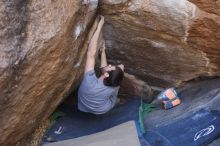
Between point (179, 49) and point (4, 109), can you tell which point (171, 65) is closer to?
point (179, 49)

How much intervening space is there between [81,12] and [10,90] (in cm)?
85

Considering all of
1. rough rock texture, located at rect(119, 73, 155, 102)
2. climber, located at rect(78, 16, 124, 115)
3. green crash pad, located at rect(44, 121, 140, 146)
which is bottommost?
green crash pad, located at rect(44, 121, 140, 146)

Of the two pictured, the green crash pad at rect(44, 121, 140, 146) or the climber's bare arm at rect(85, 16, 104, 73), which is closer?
the green crash pad at rect(44, 121, 140, 146)

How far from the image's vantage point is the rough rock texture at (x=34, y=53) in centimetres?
316

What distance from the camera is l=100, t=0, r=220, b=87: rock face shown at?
3822mm

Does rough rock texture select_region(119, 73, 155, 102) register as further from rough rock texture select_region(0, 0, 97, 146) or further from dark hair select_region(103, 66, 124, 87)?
rough rock texture select_region(0, 0, 97, 146)

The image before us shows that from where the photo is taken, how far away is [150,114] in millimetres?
4348

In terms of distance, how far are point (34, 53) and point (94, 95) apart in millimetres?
958

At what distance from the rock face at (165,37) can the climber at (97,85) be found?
170mm

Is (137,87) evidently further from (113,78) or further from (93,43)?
(93,43)

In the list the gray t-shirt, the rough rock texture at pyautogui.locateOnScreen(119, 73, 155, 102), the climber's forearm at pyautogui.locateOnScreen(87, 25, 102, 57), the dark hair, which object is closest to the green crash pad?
the gray t-shirt

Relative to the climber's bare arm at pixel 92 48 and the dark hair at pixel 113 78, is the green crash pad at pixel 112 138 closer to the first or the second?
the dark hair at pixel 113 78

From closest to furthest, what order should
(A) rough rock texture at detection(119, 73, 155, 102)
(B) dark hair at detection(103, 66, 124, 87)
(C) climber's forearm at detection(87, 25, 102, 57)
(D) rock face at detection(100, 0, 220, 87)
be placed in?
(D) rock face at detection(100, 0, 220, 87)
(C) climber's forearm at detection(87, 25, 102, 57)
(B) dark hair at detection(103, 66, 124, 87)
(A) rough rock texture at detection(119, 73, 155, 102)

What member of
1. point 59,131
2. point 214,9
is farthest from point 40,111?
point 214,9
